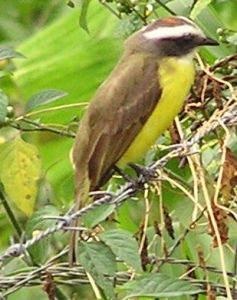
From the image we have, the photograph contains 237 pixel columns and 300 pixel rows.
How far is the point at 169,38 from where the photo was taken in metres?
3.70

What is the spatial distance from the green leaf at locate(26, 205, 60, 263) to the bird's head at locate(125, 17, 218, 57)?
2.18 ft

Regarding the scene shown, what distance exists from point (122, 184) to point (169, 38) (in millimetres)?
410

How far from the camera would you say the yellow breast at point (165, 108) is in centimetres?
354

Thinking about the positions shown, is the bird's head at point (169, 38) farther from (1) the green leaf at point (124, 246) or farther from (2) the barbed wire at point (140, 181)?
(1) the green leaf at point (124, 246)

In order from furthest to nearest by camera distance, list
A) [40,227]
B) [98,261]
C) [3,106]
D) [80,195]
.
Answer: [80,195] → [3,106] → [40,227] → [98,261]

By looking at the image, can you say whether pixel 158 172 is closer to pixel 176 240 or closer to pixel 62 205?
pixel 176 240

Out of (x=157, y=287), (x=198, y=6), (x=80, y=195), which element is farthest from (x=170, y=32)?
(x=157, y=287)

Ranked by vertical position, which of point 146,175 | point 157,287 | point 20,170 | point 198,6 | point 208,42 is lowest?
point 157,287

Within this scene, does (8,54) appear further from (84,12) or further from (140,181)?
(140,181)

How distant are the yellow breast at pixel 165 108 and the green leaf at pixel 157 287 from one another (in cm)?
Answer: 58

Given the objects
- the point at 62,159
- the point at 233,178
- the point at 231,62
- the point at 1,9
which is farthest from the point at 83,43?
the point at 1,9

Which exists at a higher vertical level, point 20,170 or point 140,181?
point 20,170

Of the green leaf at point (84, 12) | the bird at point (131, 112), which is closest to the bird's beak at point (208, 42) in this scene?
the bird at point (131, 112)

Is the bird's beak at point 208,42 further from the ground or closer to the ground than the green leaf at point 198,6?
closer to the ground
